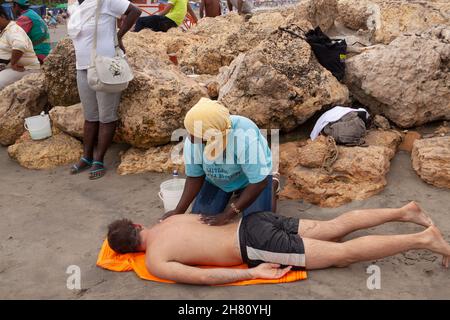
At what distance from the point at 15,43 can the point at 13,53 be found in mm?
167

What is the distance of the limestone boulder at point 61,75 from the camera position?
5.66 metres

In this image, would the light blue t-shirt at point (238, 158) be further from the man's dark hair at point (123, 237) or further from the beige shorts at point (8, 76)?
the beige shorts at point (8, 76)

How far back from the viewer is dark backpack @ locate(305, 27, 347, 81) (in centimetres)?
517

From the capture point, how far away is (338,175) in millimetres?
4270

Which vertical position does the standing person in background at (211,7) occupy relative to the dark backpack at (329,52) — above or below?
above

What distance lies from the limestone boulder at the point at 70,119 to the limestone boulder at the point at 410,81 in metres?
3.14

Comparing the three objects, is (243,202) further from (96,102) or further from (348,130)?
(96,102)

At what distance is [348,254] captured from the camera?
10.1 ft

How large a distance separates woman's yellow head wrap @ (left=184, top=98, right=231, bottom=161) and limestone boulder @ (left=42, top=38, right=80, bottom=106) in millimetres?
3079

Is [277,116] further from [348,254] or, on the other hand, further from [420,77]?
[348,254]

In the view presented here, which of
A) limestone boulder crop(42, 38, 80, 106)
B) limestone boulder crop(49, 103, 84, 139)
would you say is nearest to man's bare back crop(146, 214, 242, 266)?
limestone boulder crop(49, 103, 84, 139)

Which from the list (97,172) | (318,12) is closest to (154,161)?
(97,172)

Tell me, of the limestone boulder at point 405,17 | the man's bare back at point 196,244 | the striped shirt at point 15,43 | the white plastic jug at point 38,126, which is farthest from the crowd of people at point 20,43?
the limestone boulder at point 405,17
